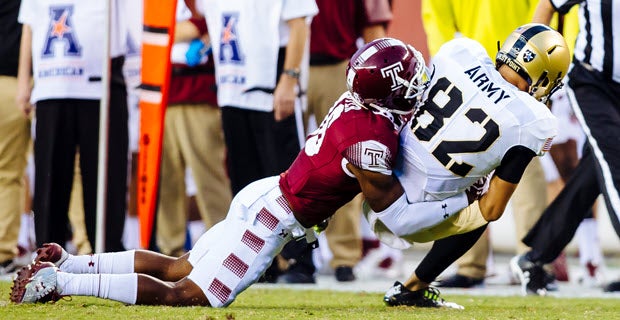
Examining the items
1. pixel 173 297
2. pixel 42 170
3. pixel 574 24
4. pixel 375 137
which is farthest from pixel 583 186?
pixel 42 170

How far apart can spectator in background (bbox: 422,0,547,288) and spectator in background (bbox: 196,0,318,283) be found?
2.93ft

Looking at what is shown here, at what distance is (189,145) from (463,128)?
335cm

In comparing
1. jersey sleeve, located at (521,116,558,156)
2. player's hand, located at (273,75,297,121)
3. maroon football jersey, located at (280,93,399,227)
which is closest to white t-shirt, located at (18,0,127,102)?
player's hand, located at (273,75,297,121)

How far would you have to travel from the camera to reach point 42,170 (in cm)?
752

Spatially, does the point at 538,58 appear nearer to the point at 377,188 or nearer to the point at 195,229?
the point at 377,188

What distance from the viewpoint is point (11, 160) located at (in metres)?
8.08

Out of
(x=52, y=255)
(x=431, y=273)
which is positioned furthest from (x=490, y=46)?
(x=52, y=255)

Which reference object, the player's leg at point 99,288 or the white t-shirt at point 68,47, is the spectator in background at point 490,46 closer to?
the white t-shirt at point 68,47

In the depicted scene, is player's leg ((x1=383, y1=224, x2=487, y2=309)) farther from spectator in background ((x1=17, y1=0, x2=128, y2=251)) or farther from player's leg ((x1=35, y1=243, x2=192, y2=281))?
spectator in background ((x1=17, y1=0, x2=128, y2=251))

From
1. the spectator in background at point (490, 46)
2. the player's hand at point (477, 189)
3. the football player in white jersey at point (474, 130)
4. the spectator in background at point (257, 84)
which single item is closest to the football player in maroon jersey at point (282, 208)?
the football player in white jersey at point (474, 130)

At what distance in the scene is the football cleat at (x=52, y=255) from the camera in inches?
209

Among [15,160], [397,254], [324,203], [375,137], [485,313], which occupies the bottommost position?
[397,254]

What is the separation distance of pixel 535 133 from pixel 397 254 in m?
4.05

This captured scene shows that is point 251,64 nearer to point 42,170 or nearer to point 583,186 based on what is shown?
point 42,170
